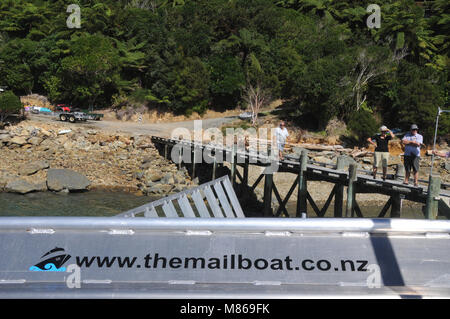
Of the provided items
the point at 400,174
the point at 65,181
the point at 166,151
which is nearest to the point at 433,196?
the point at 400,174

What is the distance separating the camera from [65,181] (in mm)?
21031

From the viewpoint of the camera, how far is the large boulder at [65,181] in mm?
20594

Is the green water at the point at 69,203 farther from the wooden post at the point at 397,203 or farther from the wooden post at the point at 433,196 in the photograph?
the wooden post at the point at 433,196

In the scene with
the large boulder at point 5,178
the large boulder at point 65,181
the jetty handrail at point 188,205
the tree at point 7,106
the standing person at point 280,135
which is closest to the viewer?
the jetty handrail at point 188,205

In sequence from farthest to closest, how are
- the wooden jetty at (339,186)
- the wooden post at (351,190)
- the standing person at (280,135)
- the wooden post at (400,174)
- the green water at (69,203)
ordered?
the green water at (69,203) → the standing person at (280,135) → the wooden post at (400,174) → the wooden post at (351,190) → the wooden jetty at (339,186)

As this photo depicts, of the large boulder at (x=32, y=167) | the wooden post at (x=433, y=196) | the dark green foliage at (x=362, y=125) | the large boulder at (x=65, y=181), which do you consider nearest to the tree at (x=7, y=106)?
the large boulder at (x=32, y=167)

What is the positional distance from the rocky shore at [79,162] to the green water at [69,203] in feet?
2.68

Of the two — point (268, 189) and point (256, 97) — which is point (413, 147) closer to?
point (268, 189)

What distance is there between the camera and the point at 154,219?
337 centimetres

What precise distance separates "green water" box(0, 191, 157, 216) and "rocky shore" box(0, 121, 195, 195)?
818 millimetres

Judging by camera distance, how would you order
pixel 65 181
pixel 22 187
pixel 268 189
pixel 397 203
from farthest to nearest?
pixel 65 181, pixel 22 187, pixel 268 189, pixel 397 203

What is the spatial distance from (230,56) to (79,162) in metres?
23.9

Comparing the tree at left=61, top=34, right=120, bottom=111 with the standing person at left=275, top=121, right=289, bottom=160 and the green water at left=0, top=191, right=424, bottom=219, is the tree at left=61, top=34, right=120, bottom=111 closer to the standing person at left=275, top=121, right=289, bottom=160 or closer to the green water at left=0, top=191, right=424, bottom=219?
the green water at left=0, top=191, right=424, bottom=219
